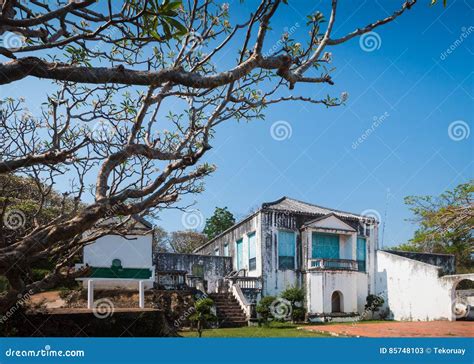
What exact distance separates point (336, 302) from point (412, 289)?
2.42 metres

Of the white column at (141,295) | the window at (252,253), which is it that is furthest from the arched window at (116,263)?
the window at (252,253)

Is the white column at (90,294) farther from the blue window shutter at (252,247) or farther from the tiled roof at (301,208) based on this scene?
the tiled roof at (301,208)

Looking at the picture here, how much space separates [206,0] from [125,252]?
7.35m

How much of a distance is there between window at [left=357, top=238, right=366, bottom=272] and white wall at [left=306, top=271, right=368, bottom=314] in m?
0.66

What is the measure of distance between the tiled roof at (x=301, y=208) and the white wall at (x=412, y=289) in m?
1.74

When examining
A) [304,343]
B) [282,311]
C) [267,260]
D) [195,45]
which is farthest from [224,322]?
[195,45]

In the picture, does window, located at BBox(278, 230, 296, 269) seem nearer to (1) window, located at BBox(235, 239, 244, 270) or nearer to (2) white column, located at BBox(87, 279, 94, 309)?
(1) window, located at BBox(235, 239, 244, 270)

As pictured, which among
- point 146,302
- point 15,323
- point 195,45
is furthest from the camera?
point 146,302

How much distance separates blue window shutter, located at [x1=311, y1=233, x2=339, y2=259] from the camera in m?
15.4

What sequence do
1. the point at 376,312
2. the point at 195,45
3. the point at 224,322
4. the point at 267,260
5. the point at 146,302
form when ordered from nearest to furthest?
the point at 195,45 < the point at 146,302 < the point at 224,322 < the point at 267,260 < the point at 376,312

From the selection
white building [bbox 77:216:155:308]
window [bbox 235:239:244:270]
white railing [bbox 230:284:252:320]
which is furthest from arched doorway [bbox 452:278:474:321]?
white building [bbox 77:216:155:308]

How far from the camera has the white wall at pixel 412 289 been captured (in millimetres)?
A: 14234

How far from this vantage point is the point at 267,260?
47.7ft

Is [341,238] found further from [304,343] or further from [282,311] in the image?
[304,343]
